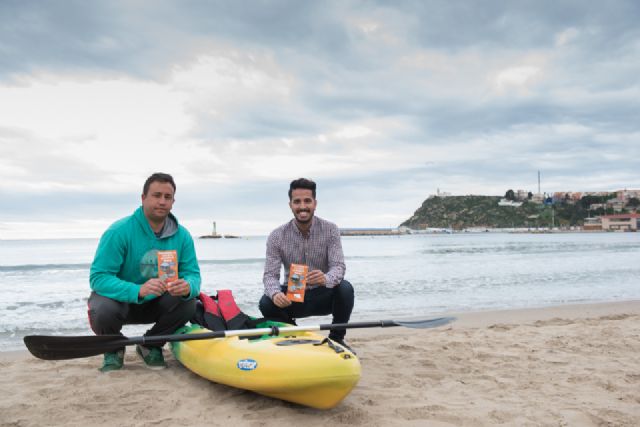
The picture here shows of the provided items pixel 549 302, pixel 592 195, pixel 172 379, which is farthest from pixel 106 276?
pixel 592 195

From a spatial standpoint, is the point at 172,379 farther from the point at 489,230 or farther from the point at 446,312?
the point at 489,230

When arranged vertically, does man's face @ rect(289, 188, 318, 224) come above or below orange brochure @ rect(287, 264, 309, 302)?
above

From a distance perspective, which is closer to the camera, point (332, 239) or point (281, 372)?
point (281, 372)

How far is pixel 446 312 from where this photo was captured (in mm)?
8594

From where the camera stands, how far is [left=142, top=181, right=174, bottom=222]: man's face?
3889 mm

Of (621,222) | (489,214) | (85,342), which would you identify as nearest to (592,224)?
(621,222)

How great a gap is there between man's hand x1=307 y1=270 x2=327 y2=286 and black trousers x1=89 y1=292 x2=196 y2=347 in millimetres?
982

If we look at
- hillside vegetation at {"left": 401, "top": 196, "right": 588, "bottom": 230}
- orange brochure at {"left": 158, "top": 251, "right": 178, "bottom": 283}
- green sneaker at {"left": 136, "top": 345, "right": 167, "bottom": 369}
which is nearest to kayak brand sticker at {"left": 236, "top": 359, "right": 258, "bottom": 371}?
orange brochure at {"left": 158, "top": 251, "right": 178, "bottom": 283}

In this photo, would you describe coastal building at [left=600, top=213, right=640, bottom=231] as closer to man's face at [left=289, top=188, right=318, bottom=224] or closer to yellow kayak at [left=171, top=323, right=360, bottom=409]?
man's face at [left=289, top=188, right=318, bottom=224]

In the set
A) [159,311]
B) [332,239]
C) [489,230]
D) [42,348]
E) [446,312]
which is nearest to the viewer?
[42,348]

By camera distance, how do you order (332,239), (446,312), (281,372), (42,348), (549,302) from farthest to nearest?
1. (549,302)
2. (446,312)
3. (332,239)
4. (42,348)
5. (281,372)

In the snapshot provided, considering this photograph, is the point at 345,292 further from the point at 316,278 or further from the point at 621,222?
the point at 621,222

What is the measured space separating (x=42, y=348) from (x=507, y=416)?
9.88 feet

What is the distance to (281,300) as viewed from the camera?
408cm
